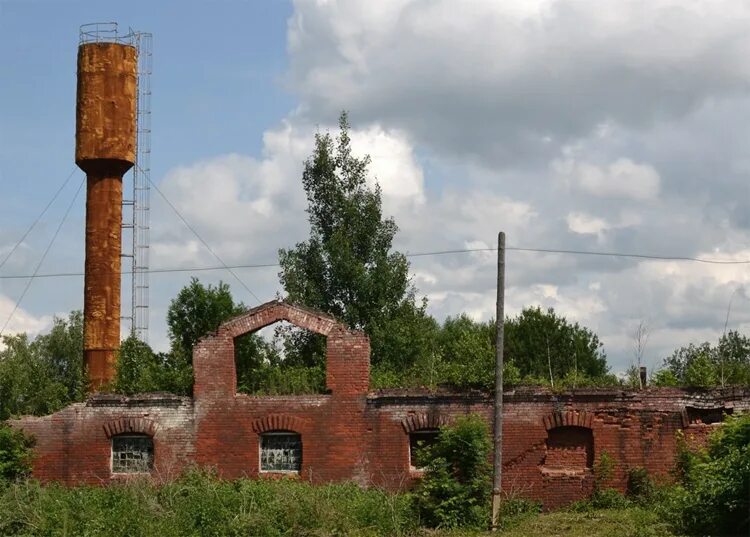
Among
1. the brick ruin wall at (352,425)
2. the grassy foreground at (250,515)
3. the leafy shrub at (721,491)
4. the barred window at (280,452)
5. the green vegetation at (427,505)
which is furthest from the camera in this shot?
the barred window at (280,452)

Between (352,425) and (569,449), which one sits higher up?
(352,425)

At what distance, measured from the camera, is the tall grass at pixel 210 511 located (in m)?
18.8

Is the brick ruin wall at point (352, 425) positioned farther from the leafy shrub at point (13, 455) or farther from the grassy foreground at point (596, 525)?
the grassy foreground at point (596, 525)

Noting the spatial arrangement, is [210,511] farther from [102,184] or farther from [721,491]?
[102,184]

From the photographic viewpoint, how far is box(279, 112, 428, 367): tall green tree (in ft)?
109

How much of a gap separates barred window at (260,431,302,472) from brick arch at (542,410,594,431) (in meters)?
5.28

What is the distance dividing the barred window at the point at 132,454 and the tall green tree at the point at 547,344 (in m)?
26.8

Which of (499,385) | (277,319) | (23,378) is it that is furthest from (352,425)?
(23,378)

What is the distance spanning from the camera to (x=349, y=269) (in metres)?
33.2

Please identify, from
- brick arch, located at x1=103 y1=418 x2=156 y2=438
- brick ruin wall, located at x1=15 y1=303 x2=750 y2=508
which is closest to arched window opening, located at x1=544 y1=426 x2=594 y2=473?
brick ruin wall, located at x1=15 y1=303 x2=750 y2=508

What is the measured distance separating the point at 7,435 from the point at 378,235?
48.1 feet

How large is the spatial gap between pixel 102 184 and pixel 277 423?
11278 millimetres

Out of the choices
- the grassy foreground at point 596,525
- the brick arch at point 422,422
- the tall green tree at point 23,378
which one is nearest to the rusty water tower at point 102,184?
the tall green tree at point 23,378

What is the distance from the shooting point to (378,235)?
34156mm
